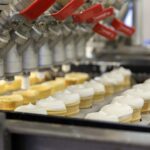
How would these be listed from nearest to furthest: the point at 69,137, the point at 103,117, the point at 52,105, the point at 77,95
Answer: the point at 69,137, the point at 103,117, the point at 52,105, the point at 77,95

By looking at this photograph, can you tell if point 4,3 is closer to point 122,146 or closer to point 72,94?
point 72,94

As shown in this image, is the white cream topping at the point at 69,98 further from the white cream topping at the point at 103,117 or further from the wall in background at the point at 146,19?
the wall in background at the point at 146,19

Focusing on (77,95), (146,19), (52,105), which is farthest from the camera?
(146,19)

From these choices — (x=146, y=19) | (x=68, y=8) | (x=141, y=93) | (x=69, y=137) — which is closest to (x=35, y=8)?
(x=68, y=8)

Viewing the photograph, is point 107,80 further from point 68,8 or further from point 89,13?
point 68,8

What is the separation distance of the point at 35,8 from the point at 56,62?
2.10 ft

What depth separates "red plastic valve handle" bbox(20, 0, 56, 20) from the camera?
3.77 ft

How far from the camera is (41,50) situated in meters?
1.67

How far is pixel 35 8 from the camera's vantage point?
1.17m

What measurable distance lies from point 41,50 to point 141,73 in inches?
29.7

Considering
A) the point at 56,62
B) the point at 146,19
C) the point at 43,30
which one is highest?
the point at 146,19

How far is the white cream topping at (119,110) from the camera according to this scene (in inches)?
47.5

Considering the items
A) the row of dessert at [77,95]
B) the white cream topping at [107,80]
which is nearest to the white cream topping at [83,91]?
the row of dessert at [77,95]

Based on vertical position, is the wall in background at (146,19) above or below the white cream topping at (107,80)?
above
